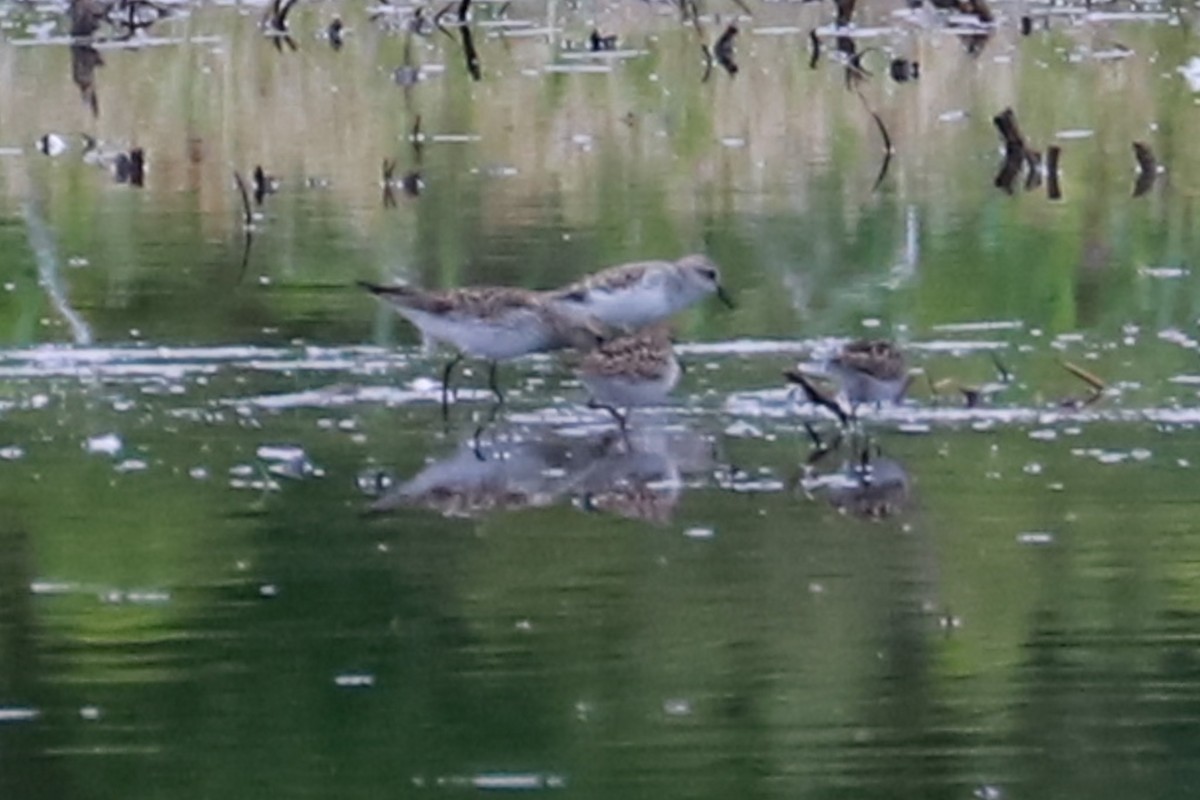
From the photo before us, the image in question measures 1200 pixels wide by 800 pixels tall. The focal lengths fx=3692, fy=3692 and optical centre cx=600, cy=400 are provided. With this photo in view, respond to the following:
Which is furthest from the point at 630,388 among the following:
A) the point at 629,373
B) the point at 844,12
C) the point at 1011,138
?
the point at 844,12

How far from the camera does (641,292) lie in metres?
12.5

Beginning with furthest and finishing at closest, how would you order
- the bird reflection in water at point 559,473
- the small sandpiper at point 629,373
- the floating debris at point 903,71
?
the floating debris at point 903,71
the small sandpiper at point 629,373
the bird reflection in water at point 559,473

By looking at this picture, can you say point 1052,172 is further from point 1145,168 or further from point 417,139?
point 417,139

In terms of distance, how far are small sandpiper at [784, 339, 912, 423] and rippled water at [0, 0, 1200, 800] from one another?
0.26 ft

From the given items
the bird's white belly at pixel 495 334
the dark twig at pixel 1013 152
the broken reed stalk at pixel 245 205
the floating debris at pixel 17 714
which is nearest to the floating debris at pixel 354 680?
the floating debris at pixel 17 714

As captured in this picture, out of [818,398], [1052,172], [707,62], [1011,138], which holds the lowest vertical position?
[707,62]

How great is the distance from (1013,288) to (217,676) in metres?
6.06

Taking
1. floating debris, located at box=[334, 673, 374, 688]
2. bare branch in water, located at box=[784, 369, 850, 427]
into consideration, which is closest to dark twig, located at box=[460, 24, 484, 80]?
bare branch in water, located at box=[784, 369, 850, 427]

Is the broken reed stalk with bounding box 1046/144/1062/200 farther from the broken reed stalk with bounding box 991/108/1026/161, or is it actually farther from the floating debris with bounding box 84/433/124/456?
the floating debris with bounding box 84/433/124/456

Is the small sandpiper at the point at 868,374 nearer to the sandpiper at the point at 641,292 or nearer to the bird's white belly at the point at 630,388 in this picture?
the bird's white belly at the point at 630,388

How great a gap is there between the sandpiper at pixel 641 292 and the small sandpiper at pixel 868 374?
1514 mm

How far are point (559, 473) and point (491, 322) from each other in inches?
57.0

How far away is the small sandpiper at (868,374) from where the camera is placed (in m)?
10.9

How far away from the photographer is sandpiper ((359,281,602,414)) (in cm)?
1152
